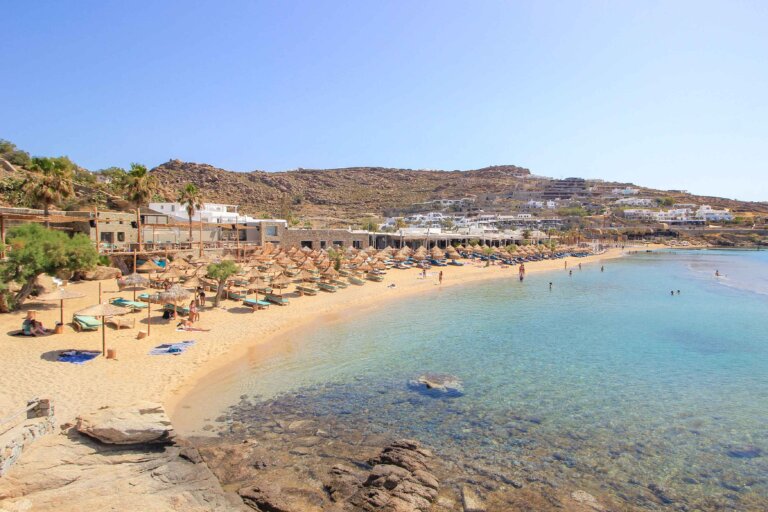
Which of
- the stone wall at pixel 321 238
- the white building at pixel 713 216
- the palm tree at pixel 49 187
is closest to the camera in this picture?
the palm tree at pixel 49 187

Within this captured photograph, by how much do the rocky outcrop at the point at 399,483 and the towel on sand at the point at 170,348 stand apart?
26.6 ft

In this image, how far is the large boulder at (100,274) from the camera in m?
22.2

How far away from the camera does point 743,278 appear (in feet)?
141

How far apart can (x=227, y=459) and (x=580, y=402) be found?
866 centimetres

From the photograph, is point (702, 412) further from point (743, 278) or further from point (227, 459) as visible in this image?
point (743, 278)

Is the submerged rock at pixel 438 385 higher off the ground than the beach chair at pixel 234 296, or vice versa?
the beach chair at pixel 234 296

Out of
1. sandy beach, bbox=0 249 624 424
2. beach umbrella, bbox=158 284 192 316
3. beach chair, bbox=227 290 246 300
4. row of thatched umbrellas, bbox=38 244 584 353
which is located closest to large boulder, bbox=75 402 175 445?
sandy beach, bbox=0 249 624 424

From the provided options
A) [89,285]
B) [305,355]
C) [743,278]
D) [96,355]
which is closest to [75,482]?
[96,355]

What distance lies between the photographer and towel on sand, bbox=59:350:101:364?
11412 mm

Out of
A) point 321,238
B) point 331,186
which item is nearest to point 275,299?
point 321,238

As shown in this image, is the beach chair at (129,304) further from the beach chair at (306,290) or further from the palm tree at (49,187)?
the beach chair at (306,290)

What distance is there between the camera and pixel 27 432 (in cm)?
709

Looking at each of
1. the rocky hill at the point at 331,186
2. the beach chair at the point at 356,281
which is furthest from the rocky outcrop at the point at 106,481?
the rocky hill at the point at 331,186

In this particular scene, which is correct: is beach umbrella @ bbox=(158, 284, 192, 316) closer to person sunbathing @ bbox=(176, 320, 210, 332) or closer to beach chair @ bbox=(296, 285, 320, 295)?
person sunbathing @ bbox=(176, 320, 210, 332)
